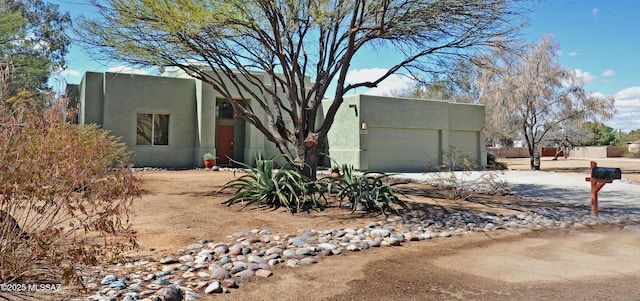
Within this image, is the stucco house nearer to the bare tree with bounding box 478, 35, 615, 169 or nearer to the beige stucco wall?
the beige stucco wall

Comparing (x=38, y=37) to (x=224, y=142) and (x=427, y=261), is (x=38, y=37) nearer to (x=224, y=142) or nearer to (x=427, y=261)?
(x=224, y=142)

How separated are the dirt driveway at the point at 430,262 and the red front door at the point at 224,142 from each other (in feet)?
40.8

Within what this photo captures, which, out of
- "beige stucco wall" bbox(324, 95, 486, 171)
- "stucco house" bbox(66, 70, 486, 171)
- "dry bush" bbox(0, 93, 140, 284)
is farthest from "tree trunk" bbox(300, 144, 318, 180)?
"beige stucco wall" bbox(324, 95, 486, 171)

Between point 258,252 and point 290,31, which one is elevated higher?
point 290,31

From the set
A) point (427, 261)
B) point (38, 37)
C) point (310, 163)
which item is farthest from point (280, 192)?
point (38, 37)

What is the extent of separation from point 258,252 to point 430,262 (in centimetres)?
212

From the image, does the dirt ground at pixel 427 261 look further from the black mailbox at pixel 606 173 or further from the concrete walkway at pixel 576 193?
the concrete walkway at pixel 576 193

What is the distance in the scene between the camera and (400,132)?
2217 centimetres

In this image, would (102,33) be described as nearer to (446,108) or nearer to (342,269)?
(342,269)

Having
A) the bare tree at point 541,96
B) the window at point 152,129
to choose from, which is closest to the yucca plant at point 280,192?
the window at point 152,129

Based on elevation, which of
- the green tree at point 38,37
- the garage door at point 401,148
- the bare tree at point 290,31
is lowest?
the garage door at point 401,148

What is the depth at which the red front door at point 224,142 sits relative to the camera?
21.3m

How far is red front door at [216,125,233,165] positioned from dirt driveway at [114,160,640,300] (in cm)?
1242

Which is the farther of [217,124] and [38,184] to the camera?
[217,124]
